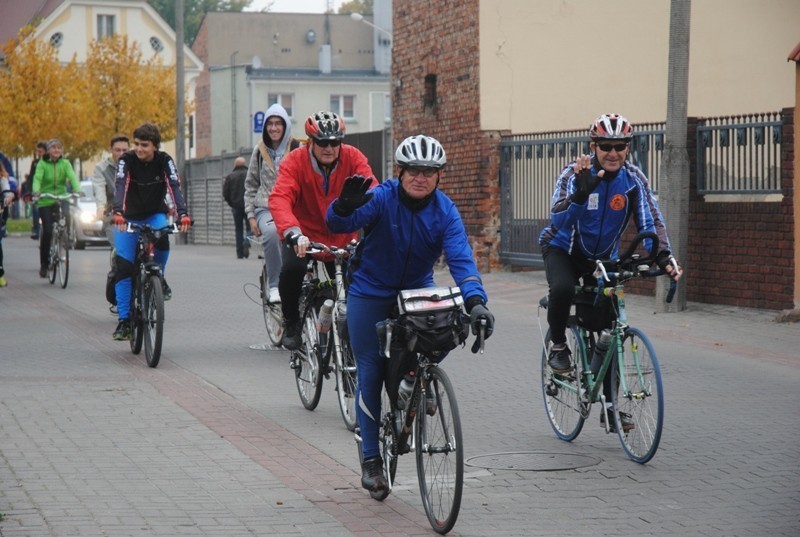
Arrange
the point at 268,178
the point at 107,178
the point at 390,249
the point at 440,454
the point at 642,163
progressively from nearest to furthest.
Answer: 1. the point at 440,454
2. the point at 390,249
3. the point at 268,178
4. the point at 107,178
5. the point at 642,163

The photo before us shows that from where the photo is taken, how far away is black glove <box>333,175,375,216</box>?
20.5 feet

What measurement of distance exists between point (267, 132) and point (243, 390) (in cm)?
239

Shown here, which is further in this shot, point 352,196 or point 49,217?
point 49,217

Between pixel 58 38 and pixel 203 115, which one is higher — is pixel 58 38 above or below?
above

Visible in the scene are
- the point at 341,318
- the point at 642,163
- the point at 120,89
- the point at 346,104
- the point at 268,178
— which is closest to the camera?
the point at 341,318

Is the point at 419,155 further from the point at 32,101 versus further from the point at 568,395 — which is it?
the point at 32,101

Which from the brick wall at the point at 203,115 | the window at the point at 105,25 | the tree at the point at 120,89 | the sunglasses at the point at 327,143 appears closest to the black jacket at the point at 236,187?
the sunglasses at the point at 327,143

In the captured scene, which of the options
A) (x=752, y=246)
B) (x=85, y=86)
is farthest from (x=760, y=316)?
(x=85, y=86)

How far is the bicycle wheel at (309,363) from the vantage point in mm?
9125

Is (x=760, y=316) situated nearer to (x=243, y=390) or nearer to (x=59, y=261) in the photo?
(x=243, y=390)

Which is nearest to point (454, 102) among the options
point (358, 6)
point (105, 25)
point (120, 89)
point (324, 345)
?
point (324, 345)

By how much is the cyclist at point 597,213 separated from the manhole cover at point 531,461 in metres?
0.32

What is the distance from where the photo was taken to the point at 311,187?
9141 mm

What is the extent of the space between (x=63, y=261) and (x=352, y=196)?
14.2m
